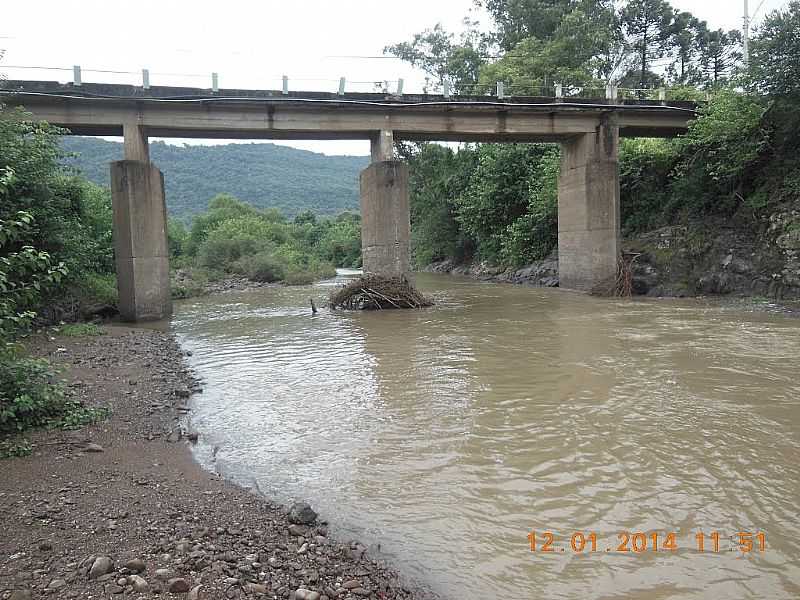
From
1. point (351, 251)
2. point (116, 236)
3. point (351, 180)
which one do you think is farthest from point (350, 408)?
point (351, 180)

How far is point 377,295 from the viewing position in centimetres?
1877

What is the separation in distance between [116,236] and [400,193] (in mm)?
9245

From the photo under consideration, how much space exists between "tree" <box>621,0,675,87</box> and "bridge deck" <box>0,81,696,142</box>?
97.4 feet

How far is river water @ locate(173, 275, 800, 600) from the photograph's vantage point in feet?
12.5

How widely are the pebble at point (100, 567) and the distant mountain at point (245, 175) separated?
280 feet

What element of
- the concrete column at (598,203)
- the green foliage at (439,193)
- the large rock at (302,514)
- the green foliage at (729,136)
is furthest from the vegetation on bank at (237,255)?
the large rock at (302,514)

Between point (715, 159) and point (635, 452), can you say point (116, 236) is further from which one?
point (715, 159)

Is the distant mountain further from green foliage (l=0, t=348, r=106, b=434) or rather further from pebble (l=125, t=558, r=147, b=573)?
pebble (l=125, t=558, r=147, b=573)

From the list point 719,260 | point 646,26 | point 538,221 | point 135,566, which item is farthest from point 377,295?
point 646,26

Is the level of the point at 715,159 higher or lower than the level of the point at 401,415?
higher

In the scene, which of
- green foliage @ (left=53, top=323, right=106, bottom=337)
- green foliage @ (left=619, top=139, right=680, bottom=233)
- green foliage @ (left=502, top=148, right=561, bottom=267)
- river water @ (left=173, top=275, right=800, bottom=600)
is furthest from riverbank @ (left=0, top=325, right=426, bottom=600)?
green foliage @ (left=502, top=148, right=561, bottom=267)

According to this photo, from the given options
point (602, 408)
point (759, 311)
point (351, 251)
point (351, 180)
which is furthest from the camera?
point (351, 180)

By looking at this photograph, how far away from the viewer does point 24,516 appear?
3992 millimetres
